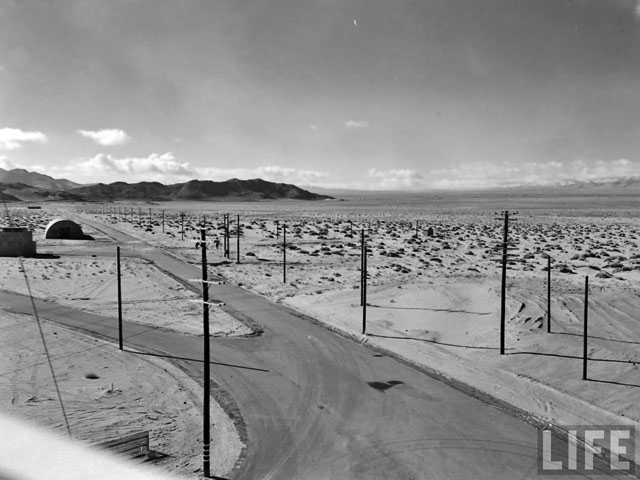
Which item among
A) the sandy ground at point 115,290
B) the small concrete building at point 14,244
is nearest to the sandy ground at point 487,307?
the sandy ground at point 115,290

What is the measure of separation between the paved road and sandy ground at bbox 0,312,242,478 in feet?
3.57

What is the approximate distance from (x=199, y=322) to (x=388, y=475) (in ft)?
59.4

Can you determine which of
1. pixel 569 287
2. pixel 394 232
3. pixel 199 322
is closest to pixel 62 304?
pixel 199 322

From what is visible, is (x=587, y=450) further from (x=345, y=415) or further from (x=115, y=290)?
(x=115, y=290)

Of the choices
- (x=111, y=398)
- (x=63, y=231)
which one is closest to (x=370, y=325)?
(x=111, y=398)

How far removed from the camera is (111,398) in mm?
17859

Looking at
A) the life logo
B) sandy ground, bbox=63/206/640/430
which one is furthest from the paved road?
sandy ground, bbox=63/206/640/430

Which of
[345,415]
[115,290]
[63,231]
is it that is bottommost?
[345,415]

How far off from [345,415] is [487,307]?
1809 centimetres

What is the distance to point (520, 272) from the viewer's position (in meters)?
44.1

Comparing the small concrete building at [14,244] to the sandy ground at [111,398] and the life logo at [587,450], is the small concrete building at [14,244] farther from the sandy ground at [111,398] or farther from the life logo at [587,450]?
the life logo at [587,450]

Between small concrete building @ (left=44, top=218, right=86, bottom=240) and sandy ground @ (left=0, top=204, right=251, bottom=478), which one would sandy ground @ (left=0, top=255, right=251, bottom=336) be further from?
small concrete building @ (left=44, top=218, right=86, bottom=240)

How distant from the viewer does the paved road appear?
45.6 feet

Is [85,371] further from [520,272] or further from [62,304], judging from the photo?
[520,272]
